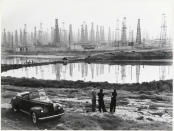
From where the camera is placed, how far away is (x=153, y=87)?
309 inches

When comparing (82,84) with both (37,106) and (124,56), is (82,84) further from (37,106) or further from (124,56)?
(124,56)

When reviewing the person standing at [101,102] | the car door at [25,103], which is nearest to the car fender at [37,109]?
the car door at [25,103]

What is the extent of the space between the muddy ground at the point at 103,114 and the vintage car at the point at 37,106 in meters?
0.17

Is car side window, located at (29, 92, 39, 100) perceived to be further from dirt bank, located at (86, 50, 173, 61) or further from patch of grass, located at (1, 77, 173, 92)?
dirt bank, located at (86, 50, 173, 61)

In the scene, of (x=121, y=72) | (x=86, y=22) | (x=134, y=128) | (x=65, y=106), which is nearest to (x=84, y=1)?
(x=86, y=22)

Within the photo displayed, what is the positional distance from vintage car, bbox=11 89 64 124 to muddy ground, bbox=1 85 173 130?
0.55 feet

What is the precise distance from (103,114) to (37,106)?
1.46 metres

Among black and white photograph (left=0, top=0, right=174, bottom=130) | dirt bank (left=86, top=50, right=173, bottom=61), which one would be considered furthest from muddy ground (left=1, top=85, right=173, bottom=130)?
dirt bank (left=86, top=50, right=173, bottom=61)

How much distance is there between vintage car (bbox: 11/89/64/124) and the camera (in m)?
5.64

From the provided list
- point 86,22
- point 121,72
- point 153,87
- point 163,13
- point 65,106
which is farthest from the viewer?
point 121,72

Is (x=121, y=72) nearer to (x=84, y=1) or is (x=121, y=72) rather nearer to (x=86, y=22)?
(x=86, y=22)

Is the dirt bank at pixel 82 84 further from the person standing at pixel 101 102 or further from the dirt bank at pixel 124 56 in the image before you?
the dirt bank at pixel 124 56

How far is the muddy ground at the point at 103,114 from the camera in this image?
573 cm

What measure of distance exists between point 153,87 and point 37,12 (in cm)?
385
